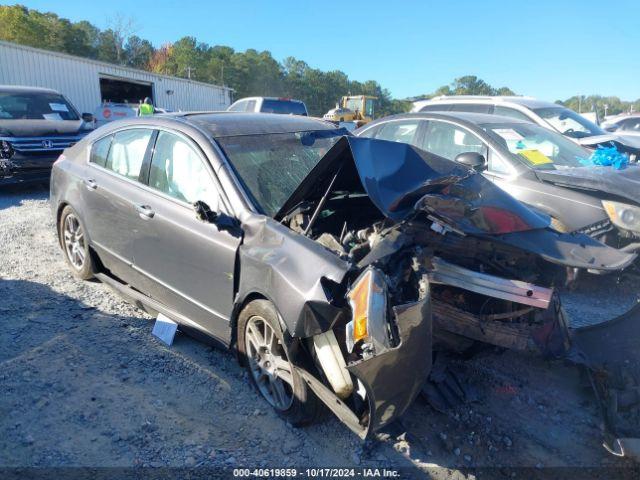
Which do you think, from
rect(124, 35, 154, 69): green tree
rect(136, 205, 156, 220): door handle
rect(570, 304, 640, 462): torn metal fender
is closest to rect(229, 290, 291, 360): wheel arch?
rect(136, 205, 156, 220): door handle

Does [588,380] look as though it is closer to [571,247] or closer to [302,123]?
[571,247]

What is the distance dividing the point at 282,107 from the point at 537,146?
11716mm

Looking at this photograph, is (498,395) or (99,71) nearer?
(498,395)

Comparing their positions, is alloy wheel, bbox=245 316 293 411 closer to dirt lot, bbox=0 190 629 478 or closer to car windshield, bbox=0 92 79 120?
dirt lot, bbox=0 190 629 478

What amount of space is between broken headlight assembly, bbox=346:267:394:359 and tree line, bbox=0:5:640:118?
48.8 meters

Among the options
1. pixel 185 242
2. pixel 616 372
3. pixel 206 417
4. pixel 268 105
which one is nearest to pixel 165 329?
pixel 185 242

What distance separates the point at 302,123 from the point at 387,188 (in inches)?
61.8

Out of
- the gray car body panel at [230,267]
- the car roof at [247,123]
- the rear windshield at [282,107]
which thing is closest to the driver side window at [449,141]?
the car roof at [247,123]

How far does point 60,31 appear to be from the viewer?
45500mm

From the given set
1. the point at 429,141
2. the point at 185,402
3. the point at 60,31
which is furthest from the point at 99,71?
the point at 60,31

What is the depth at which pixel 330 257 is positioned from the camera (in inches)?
102

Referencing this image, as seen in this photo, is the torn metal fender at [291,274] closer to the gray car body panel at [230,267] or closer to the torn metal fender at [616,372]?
the gray car body panel at [230,267]

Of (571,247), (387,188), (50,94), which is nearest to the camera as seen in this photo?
(387,188)

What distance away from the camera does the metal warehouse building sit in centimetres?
1900
